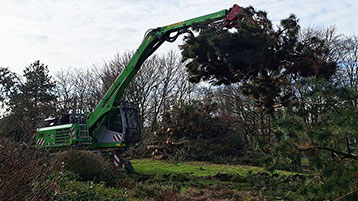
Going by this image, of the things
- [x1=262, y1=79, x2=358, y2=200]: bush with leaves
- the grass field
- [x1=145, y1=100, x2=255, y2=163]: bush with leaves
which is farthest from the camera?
[x1=145, y1=100, x2=255, y2=163]: bush with leaves

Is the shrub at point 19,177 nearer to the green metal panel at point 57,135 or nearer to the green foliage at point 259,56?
the green foliage at point 259,56

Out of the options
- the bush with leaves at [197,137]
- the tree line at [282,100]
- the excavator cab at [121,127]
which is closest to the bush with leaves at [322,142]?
the tree line at [282,100]

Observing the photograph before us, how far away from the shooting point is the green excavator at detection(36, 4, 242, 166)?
497 inches

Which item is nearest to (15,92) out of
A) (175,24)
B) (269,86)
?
(175,24)

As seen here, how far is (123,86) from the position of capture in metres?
12.9

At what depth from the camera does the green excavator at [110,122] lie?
12.6 m

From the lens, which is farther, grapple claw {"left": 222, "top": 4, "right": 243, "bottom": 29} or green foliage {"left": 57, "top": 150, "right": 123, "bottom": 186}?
grapple claw {"left": 222, "top": 4, "right": 243, "bottom": 29}

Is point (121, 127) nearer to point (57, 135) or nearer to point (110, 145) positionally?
point (110, 145)

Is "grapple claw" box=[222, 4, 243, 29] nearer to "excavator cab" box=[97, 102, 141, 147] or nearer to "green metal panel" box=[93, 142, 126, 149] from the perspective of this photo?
"excavator cab" box=[97, 102, 141, 147]

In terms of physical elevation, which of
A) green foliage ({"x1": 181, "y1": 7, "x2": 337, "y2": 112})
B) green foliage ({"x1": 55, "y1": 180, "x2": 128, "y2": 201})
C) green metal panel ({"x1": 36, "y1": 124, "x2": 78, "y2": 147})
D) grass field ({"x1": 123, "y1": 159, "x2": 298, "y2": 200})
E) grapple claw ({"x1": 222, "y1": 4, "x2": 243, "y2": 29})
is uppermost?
grapple claw ({"x1": 222, "y1": 4, "x2": 243, "y2": 29})

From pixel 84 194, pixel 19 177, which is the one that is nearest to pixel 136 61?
pixel 84 194

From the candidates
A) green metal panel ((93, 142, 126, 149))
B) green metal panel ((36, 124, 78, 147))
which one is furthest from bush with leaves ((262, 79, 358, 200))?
green metal panel ((36, 124, 78, 147))

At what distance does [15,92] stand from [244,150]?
64.3 feet

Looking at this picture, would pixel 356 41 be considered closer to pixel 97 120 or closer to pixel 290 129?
pixel 97 120
